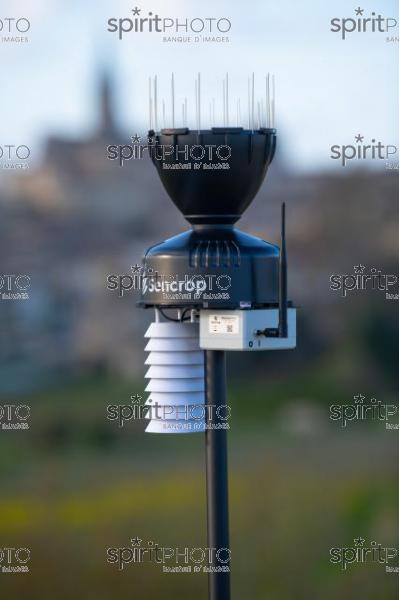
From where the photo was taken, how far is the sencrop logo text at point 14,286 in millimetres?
4711

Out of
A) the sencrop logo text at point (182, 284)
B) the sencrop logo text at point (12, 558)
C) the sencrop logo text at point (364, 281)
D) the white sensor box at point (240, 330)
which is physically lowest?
the sencrop logo text at point (12, 558)

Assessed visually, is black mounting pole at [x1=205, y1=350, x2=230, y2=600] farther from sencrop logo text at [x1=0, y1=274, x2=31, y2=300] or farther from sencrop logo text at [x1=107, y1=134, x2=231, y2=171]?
sencrop logo text at [x1=0, y1=274, x2=31, y2=300]

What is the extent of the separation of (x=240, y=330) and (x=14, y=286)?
4.42ft

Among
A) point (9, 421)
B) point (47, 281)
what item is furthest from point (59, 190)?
point (9, 421)

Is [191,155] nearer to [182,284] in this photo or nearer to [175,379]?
[182,284]

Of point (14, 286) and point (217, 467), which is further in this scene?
point (14, 286)

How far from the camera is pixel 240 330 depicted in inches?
145

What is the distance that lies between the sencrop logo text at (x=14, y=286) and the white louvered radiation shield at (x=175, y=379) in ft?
3.44

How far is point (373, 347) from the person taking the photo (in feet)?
48.0

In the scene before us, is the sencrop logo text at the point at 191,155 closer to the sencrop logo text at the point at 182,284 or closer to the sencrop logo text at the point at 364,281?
the sencrop logo text at the point at 182,284

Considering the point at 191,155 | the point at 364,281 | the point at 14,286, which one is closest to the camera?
the point at 191,155

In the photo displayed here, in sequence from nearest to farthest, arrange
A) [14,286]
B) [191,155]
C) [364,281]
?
[191,155] → [364,281] → [14,286]
